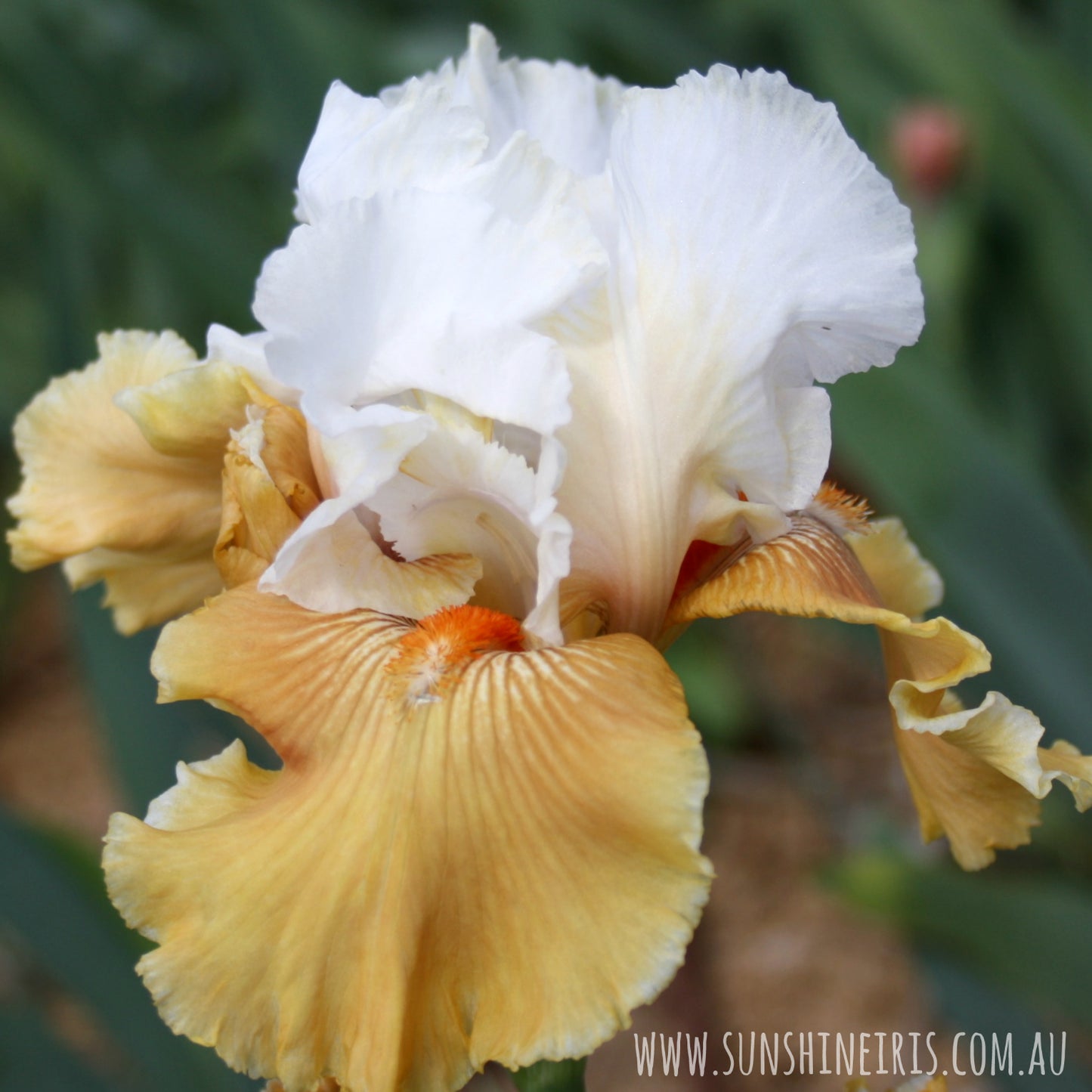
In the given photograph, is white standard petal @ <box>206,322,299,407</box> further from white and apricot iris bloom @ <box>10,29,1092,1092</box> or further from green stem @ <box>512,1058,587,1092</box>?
green stem @ <box>512,1058,587,1092</box>

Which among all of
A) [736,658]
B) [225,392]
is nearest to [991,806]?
[225,392]

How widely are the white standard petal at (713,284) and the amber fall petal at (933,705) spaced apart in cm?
6

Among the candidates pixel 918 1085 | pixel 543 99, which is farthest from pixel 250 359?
pixel 918 1085

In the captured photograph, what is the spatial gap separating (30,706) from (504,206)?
3.16 meters

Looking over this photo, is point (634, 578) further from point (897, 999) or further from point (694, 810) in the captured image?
point (897, 999)

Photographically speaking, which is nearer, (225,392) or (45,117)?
(225,392)

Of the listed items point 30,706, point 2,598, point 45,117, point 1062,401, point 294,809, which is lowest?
point 30,706

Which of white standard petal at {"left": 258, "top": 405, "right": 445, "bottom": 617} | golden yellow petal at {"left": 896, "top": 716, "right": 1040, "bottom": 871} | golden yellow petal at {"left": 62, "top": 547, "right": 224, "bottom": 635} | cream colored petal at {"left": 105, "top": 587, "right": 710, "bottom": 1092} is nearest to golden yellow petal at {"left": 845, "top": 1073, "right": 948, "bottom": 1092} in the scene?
golden yellow petal at {"left": 896, "top": 716, "right": 1040, "bottom": 871}

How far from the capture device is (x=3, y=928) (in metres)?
1.27

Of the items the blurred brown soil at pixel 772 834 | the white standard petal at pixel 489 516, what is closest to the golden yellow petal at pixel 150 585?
the white standard petal at pixel 489 516

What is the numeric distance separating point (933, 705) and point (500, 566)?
265 mm

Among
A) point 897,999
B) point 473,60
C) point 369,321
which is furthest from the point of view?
point 897,999

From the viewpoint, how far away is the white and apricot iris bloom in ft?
1.92

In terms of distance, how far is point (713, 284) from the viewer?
0.67m
